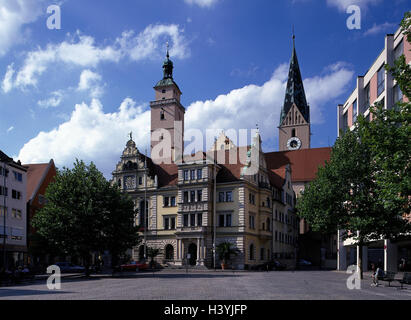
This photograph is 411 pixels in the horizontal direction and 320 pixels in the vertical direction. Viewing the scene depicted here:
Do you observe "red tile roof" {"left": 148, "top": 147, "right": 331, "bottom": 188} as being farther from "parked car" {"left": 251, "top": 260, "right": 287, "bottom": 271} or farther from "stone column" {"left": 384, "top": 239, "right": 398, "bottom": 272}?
"parked car" {"left": 251, "top": 260, "right": 287, "bottom": 271}

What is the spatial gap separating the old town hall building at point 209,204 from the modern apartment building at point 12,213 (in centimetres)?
1274

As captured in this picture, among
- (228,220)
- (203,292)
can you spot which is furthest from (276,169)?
(203,292)

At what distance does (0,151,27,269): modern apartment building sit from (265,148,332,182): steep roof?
185ft

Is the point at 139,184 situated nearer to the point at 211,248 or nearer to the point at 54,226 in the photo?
the point at 211,248

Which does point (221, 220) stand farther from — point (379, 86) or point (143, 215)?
point (379, 86)

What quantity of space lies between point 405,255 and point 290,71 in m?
77.5

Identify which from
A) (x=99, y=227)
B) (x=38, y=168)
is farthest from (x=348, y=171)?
(x=38, y=168)

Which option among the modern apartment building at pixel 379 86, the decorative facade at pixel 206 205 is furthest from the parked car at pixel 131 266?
the modern apartment building at pixel 379 86

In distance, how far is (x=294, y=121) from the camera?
5157 inches

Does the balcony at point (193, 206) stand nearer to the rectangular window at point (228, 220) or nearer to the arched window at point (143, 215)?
the rectangular window at point (228, 220)

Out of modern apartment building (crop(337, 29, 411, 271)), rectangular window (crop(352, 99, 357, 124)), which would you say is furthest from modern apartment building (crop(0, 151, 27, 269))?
rectangular window (crop(352, 99, 357, 124))

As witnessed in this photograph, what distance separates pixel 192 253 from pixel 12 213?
24611mm

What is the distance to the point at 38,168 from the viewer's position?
73.6 meters

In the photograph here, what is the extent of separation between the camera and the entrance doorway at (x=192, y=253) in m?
68.6
